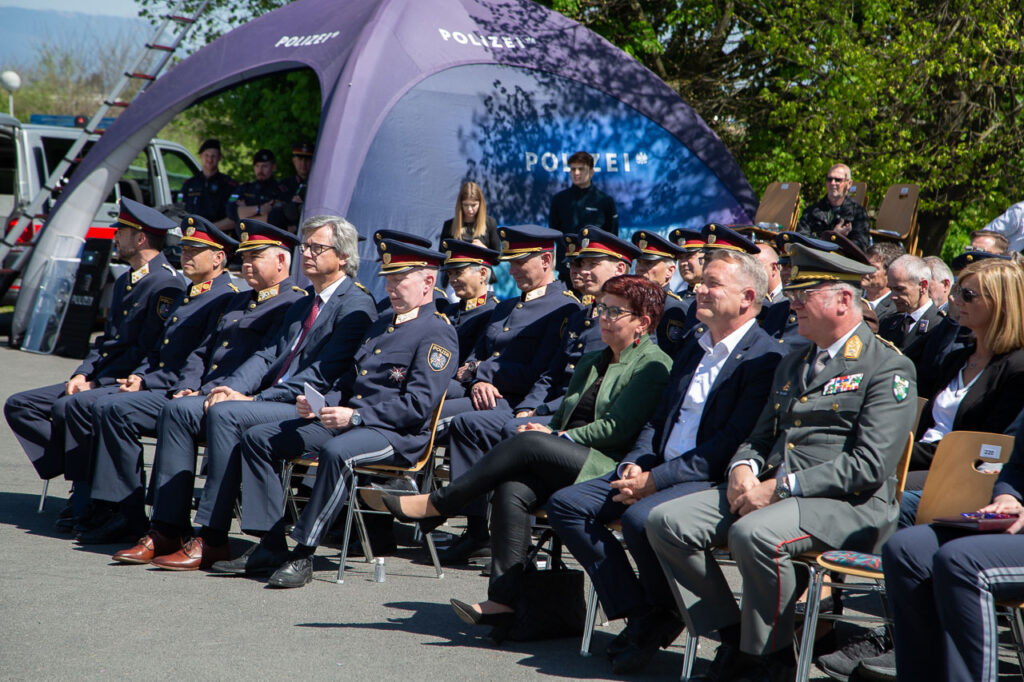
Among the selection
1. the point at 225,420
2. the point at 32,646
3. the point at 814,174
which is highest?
the point at 814,174

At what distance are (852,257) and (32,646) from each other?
357 centimetres

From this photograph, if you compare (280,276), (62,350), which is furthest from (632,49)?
(280,276)

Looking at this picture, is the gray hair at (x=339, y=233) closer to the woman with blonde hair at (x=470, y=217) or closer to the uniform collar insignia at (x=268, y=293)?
the uniform collar insignia at (x=268, y=293)

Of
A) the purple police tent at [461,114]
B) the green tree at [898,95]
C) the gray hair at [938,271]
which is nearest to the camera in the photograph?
the gray hair at [938,271]

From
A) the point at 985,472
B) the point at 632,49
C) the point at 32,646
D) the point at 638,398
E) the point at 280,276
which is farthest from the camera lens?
the point at 632,49

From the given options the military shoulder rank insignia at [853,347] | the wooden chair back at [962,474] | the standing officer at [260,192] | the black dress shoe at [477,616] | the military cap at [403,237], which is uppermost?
the standing officer at [260,192]

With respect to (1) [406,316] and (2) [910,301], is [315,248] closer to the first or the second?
(1) [406,316]

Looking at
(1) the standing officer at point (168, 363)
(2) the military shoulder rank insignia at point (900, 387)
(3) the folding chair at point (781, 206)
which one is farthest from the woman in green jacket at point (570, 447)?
(3) the folding chair at point (781, 206)

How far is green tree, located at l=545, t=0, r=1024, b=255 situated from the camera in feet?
40.0

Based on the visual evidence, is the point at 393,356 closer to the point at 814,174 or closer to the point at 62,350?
the point at 814,174

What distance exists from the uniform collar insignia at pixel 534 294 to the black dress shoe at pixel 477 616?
2.73 metres

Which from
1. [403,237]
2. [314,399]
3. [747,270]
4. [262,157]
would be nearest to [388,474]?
[314,399]

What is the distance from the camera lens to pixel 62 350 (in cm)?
1388

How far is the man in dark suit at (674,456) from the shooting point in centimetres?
461
